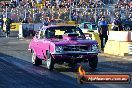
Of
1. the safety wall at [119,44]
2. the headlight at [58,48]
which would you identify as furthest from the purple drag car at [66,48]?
the safety wall at [119,44]

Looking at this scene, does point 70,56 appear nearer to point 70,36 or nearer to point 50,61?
point 50,61

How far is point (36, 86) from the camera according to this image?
39.6 feet

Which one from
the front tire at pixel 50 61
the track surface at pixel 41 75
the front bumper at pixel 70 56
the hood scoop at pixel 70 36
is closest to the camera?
the track surface at pixel 41 75

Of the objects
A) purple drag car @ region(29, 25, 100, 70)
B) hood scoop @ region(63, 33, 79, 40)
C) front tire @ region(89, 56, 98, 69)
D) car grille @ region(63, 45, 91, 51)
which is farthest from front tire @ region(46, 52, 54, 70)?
front tire @ region(89, 56, 98, 69)

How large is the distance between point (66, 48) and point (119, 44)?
8066 millimetres

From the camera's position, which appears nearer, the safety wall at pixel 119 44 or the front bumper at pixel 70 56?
the front bumper at pixel 70 56

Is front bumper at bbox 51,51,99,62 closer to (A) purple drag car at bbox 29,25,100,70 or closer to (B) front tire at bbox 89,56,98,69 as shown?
(A) purple drag car at bbox 29,25,100,70

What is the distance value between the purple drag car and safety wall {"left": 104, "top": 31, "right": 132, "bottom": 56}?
243 inches

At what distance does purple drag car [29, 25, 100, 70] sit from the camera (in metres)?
15.8

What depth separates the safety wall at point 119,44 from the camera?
74.8ft

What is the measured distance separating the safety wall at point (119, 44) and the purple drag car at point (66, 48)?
6.18 m

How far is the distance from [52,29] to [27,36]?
989 inches

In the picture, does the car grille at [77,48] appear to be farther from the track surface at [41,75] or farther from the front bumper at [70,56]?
the track surface at [41,75]

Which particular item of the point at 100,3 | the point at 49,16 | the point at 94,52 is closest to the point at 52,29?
the point at 94,52
